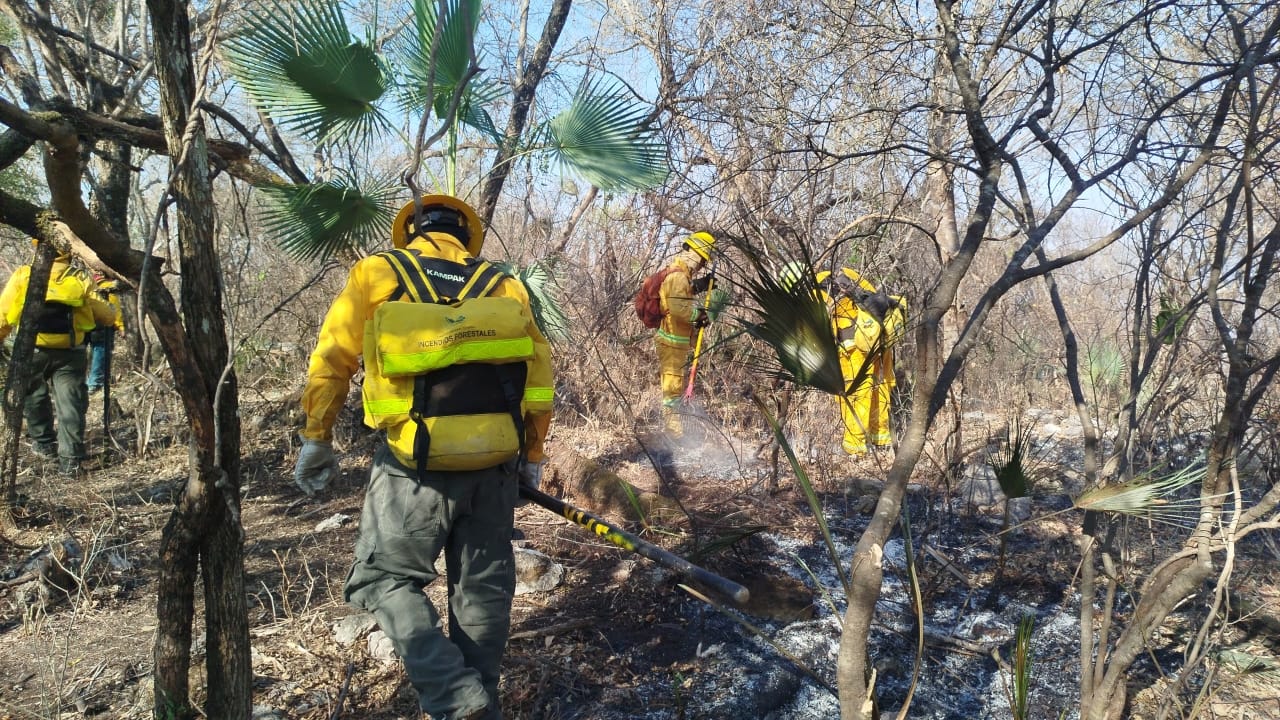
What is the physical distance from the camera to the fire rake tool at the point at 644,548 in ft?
7.48

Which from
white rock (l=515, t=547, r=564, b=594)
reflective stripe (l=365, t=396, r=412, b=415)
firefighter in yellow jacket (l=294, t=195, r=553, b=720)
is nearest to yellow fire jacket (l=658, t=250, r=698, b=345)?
white rock (l=515, t=547, r=564, b=594)

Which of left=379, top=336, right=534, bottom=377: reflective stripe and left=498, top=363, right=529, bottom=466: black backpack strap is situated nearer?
left=379, top=336, right=534, bottom=377: reflective stripe

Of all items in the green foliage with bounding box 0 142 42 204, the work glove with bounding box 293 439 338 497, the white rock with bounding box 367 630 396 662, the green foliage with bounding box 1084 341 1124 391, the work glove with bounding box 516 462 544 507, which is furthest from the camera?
the green foliage with bounding box 0 142 42 204

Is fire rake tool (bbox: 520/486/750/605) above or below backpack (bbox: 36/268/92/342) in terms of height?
below

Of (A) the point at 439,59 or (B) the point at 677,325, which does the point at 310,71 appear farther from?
(B) the point at 677,325

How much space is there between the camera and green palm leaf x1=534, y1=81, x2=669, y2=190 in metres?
4.71

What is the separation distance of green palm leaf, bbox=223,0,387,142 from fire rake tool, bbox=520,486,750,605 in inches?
87.9

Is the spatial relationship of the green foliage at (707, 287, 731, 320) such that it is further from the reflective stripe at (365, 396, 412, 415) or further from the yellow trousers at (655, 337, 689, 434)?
the reflective stripe at (365, 396, 412, 415)

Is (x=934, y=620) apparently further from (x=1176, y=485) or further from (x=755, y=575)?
(x=1176, y=485)

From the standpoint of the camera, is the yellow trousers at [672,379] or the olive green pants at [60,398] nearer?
the olive green pants at [60,398]

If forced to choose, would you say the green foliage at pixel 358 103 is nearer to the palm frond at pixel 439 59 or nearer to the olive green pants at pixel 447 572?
the palm frond at pixel 439 59

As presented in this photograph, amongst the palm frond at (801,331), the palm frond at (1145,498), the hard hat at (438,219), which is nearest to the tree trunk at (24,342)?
the hard hat at (438,219)

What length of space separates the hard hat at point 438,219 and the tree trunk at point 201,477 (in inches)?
32.3

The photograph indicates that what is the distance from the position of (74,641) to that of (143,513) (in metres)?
1.96
